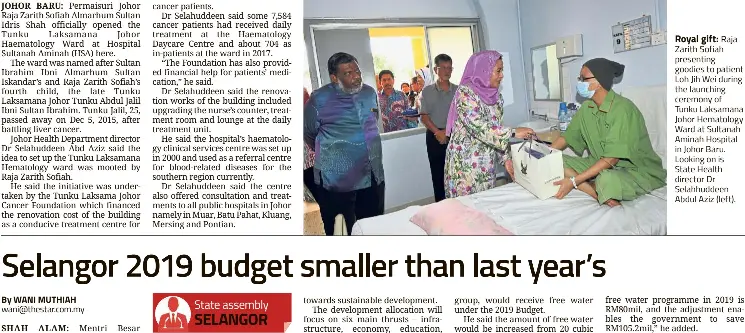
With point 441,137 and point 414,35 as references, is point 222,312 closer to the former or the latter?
point 441,137

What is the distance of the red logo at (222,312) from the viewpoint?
1.02 meters

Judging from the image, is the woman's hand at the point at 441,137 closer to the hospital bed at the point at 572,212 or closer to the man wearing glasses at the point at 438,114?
the man wearing glasses at the point at 438,114

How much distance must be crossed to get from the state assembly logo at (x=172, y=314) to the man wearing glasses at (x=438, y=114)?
3.35 ft

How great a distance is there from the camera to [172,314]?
104cm

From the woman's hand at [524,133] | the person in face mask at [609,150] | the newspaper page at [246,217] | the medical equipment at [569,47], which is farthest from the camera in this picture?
the medical equipment at [569,47]

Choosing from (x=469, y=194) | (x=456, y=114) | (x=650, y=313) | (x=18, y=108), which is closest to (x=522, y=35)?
(x=456, y=114)

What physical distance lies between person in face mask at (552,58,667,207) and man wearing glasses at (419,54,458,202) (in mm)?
515

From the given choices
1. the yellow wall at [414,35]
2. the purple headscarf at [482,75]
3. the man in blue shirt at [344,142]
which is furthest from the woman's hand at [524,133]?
the yellow wall at [414,35]

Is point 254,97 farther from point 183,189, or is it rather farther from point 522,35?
point 522,35

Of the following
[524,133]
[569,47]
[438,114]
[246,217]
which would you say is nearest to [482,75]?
[524,133]

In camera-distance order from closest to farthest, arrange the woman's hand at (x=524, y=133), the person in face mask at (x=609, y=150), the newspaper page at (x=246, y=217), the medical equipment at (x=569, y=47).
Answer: the newspaper page at (x=246, y=217)
the person in face mask at (x=609, y=150)
the woman's hand at (x=524, y=133)
the medical equipment at (x=569, y=47)

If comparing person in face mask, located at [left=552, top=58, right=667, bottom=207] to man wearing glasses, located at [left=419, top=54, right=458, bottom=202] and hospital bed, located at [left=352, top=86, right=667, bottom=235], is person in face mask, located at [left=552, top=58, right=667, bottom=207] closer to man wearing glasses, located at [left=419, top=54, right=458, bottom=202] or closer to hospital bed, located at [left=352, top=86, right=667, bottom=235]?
hospital bed, located at [left=352, top=86, right=667, bottom=235]

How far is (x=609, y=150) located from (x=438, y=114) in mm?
686

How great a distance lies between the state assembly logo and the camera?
1026 mm
